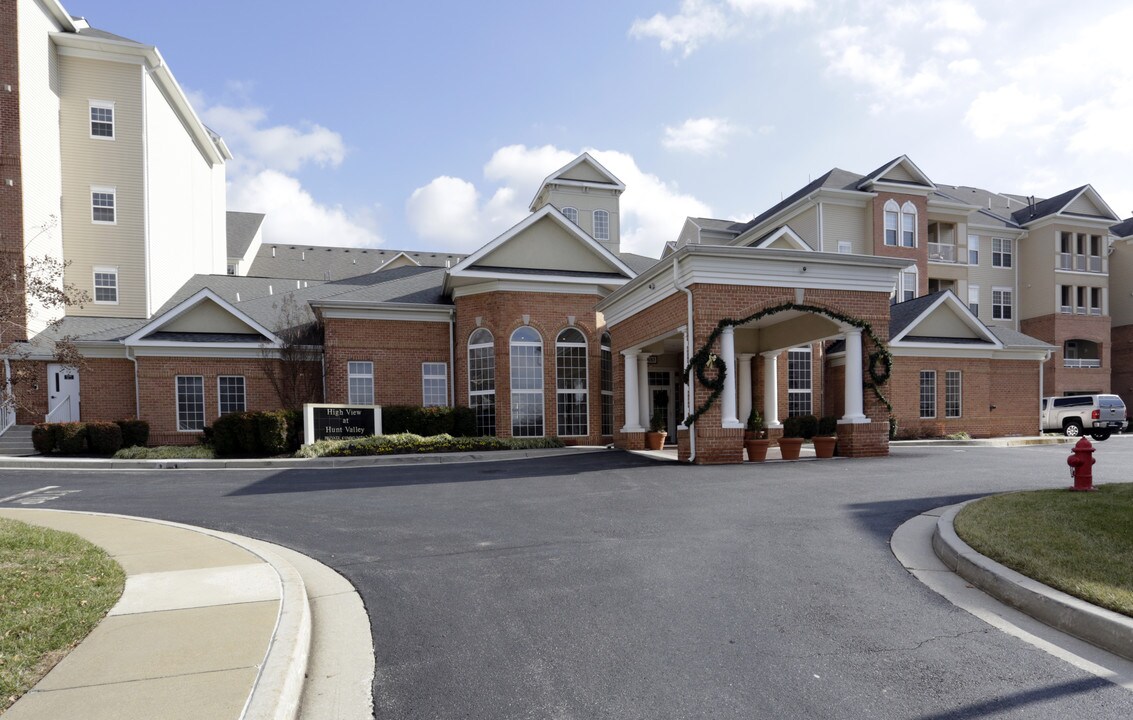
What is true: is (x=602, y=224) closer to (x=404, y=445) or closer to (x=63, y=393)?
(x=404, y=445)

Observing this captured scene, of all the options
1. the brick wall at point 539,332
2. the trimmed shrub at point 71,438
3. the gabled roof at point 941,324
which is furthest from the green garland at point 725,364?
the trimmed shrub at point 71,438

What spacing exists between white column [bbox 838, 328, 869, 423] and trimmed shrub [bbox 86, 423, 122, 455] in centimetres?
2138

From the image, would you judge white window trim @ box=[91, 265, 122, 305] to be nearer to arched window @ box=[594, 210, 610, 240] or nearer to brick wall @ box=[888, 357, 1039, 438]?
arched window @ box=[594, 210, 610, 240]

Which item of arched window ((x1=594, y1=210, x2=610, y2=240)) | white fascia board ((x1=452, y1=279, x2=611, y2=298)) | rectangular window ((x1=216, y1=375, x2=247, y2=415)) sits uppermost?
arched window ((x1=594, y1=210, x2=610, y2=240))

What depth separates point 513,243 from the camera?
71.7ft

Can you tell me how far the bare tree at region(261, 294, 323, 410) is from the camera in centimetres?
2239

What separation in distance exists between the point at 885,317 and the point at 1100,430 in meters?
17.0

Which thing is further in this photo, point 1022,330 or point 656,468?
point 1022,330

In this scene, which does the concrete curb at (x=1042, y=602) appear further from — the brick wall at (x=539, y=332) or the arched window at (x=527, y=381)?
the arched window at (x=527, y=381)

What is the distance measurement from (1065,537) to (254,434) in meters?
18.6

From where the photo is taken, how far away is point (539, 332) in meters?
21.7

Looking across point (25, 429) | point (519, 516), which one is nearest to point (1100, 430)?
point (519, 516)

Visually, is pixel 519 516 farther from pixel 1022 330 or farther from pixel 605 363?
pixel 1022 330

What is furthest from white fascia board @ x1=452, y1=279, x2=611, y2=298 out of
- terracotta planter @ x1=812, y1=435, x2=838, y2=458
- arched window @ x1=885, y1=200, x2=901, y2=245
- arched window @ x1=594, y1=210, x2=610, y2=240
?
arched window @ x1=885, y1=200, x2=901, y2=245
